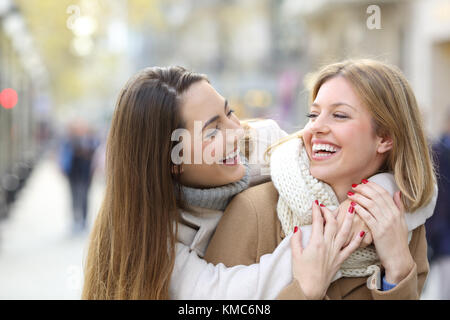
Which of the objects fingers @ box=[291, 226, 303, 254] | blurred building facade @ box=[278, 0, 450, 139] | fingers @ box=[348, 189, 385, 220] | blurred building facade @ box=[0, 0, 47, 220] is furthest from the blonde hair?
blurred building facade @ box=[278, 0, 450, 139]

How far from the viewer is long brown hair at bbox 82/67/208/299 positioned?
194cm

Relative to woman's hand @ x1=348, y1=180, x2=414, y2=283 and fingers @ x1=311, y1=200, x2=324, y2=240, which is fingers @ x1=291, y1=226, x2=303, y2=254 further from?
woman's hand @ x1=348, y1=180, x2=414, y2=283

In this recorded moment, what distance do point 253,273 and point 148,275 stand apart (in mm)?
388

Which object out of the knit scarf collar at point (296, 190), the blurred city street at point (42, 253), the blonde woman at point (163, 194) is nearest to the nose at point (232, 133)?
the blonde woman at point (163, 194)

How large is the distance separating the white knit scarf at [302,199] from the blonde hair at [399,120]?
25cm

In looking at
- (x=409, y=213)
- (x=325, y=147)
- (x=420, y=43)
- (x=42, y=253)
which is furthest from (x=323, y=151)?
(x=420, y=43)

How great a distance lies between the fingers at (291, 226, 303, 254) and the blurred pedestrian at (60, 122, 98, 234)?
7.79 m

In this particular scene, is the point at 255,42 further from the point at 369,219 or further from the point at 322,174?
the point at 369,219

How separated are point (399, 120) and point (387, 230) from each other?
416 millimetres

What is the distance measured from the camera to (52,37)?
9234 millimetres

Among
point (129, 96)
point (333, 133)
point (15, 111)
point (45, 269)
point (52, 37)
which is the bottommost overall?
point (45, 269)

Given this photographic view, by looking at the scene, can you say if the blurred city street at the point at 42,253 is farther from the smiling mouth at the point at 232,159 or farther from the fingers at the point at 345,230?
the fingers at the point at 345,230
